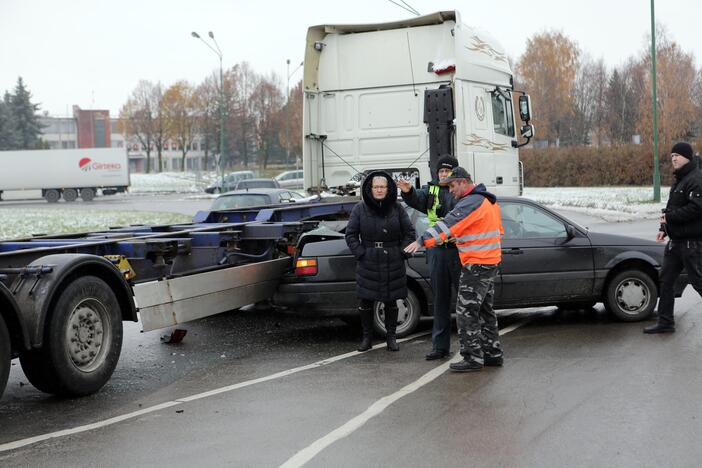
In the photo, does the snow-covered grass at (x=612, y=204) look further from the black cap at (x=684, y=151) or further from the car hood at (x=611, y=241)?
the black cap at (x=684, y=151)

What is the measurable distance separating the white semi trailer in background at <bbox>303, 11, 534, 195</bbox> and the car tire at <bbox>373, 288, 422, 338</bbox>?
3636 millimetres

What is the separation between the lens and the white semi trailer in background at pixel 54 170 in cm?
6003

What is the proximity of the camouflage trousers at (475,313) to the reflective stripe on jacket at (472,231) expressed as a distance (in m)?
0.09

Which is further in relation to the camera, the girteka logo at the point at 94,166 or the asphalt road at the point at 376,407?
the girteka logo at the point at 94,166

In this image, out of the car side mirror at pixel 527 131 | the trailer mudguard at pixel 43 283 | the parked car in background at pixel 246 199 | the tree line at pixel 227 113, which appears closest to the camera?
the trailer mudguard at pixel 43 283

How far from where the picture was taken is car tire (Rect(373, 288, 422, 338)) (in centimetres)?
878

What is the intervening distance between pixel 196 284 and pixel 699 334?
190 inches

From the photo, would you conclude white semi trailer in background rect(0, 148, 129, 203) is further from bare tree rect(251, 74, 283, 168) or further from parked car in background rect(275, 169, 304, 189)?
bare tree rect(251, 74, 283, 168)

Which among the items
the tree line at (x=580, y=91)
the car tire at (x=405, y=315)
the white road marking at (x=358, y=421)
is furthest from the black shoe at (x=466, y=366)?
the tree line at (x=580, y=91)

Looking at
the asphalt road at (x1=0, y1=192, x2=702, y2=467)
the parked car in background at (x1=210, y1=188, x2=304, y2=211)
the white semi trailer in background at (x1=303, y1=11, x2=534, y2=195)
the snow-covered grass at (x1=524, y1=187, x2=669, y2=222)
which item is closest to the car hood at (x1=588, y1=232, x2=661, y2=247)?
the asphalt road at (x1=0, y1=192, x2=702, y2=467)

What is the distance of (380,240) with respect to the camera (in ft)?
26.8

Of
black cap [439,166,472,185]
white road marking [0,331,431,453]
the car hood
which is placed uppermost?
black cap [439,166,472,185]

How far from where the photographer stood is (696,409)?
→ 5.74 meters

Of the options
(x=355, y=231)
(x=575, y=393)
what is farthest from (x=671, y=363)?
(x=355, y=231)
